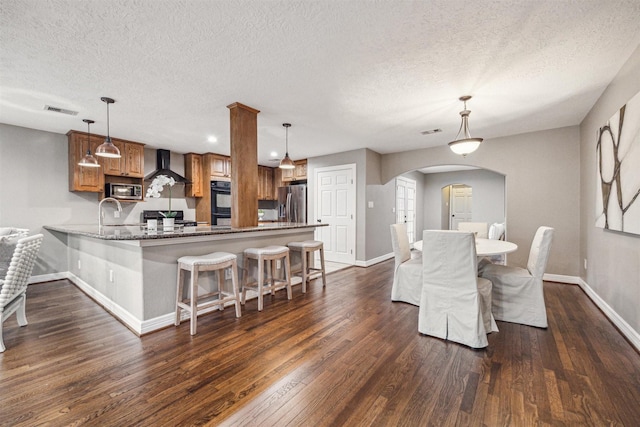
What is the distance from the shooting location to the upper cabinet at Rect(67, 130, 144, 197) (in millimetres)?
4211

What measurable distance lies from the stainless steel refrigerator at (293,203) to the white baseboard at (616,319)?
477 cm

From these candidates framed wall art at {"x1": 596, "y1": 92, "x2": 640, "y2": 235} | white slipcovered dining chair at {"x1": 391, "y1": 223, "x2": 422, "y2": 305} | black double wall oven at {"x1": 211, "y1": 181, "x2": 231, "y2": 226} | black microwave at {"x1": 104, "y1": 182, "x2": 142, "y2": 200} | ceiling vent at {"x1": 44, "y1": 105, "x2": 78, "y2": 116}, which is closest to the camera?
framed wall art at {"x1": 596, "y1": 92, "x2": 640, "y2": 235}

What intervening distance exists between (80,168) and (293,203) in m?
3.80

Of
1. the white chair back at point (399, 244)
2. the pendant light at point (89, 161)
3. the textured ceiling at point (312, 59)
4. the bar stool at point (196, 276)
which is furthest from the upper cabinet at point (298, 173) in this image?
the bar stool at point (196, 276)

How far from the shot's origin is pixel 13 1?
1.60 m

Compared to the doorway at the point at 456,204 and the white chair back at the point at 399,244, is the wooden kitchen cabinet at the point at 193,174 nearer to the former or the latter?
the white chair back at the point at 399,244

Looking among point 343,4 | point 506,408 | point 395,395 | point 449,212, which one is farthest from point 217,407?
point 449,212

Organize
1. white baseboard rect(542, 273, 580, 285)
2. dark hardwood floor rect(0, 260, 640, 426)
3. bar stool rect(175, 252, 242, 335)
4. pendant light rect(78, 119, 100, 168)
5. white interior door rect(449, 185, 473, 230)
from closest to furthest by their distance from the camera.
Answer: dark hardwood floor rect(0, 260, 640, 426) → bar stool rect(175, 252, 242, 335) → pendant light rect(78, 119, 100, 168) → white baseboard rect(542, 273, 580, 285) → white interior door rect(449, 185, 473, 230)

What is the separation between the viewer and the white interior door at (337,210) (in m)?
5.54

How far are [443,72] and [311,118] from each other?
5.64 feet

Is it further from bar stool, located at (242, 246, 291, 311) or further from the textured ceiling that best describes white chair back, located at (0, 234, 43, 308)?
bar stool, located at (242, 246, 291, 311)

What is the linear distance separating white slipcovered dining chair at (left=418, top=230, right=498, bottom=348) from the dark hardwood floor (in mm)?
117

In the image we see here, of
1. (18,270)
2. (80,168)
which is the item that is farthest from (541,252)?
(80,168)

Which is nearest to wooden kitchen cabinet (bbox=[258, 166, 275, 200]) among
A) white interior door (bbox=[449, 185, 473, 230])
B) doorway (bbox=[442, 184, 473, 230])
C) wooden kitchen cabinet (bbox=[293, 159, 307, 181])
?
wooden kitchen cabinet (bbox=[293, 159, 307, 181])
